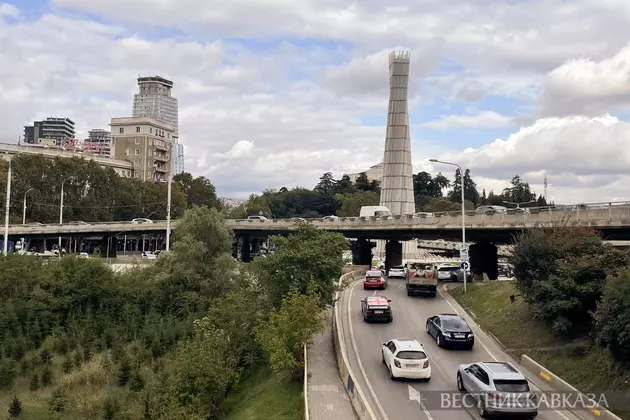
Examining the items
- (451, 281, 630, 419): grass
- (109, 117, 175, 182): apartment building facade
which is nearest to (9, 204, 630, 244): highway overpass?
(451, 281, 630, 419): grass

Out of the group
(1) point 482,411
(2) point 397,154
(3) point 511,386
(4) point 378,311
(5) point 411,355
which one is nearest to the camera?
(3) point 511,386

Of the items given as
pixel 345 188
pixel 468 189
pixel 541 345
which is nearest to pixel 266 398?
pixel 541 345

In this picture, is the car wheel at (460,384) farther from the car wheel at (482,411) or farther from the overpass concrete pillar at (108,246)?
the overpass concrete pillar at (108,246)

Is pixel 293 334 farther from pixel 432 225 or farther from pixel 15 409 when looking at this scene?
pixel 432 225

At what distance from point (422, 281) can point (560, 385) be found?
19569 mm

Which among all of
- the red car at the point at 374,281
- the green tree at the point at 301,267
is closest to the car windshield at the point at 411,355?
the green tree at the point at 301,267

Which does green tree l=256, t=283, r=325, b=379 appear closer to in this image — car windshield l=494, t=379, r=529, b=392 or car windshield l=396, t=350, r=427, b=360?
car windshield l=396, t=350, r=427, b=360

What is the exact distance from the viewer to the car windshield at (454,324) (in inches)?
1072

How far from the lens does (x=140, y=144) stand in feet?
470

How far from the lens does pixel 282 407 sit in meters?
23.1

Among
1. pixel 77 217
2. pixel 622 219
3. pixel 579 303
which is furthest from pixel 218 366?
pixel 77 217

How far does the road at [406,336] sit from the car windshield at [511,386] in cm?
151

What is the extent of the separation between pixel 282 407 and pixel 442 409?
6.65m

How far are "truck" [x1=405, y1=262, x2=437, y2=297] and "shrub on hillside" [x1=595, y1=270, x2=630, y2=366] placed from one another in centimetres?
1958
